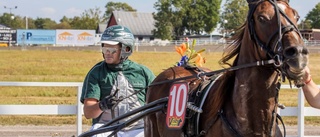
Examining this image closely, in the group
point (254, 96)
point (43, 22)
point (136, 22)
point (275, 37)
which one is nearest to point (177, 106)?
point (254, 96)

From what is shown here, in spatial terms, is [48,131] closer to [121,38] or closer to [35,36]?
[121,38]

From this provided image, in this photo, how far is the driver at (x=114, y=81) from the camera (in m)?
4.93

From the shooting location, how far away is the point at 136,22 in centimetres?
10188

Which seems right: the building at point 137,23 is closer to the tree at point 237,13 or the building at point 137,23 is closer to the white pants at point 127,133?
the tree at point 237,13

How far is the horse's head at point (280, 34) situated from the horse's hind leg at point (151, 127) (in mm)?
1847

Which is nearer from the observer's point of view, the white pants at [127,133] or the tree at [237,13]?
the tree at [237,13]

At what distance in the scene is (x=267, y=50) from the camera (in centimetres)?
327

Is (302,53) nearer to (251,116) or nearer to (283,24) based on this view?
(283,24)

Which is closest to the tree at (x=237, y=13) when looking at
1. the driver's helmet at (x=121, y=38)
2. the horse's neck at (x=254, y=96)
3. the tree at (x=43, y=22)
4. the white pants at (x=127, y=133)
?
the horse's neck at (x=254, y=96)

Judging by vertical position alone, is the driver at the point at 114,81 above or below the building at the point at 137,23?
below

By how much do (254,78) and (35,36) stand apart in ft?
225

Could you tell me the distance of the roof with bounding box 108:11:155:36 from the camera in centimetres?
10019

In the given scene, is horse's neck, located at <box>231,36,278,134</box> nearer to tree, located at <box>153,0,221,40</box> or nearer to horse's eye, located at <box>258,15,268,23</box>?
horse's eye, located at <box>258,15,268,23</box>

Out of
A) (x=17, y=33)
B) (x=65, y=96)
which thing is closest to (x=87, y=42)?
(x=17, y=33)
